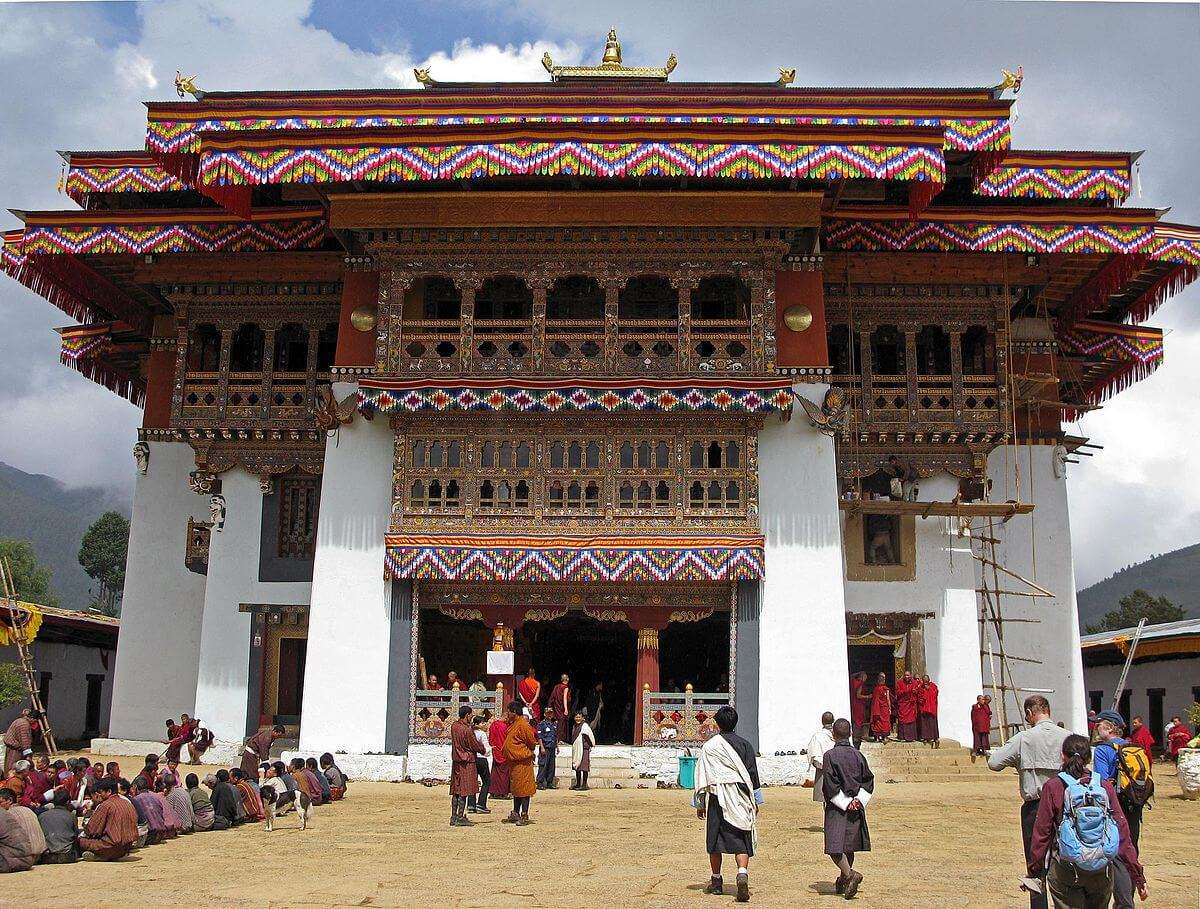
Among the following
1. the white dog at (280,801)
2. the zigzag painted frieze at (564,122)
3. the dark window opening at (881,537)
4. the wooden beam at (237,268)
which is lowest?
the white dog at (280,801)

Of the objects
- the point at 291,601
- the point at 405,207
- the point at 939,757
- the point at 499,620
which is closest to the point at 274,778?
the point at 499,620

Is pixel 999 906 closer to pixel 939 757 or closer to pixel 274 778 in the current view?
pixel 274 778

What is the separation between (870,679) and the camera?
2159 centimetres

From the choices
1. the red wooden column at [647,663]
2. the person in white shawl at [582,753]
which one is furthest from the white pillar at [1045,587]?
the person in white shawl at [582,753]

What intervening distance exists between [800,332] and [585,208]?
3.81 metres

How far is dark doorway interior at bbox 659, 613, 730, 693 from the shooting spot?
24438 millimetres

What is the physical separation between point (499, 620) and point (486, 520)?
1581mm

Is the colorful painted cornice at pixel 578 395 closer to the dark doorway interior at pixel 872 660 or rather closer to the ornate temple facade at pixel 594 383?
the ornate temple facade at pixel 594 383

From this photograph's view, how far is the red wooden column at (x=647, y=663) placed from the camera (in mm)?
18812

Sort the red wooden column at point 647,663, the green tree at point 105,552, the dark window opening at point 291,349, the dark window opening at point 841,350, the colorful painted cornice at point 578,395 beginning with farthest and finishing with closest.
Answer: the green tree at point 105,552, the dark window opening at point 291,349, the dark window opening at point 841,350, the red wooden column at point 647,663, the colorful painted cornice at point 578,395

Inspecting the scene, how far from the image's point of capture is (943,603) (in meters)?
21.2

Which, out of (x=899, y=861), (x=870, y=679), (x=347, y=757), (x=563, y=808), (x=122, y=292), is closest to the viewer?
(x=899, y=861)

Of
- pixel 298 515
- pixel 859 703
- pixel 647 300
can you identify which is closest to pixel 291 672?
pixel 298 515

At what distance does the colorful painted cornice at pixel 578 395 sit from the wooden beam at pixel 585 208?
8.17 feet
